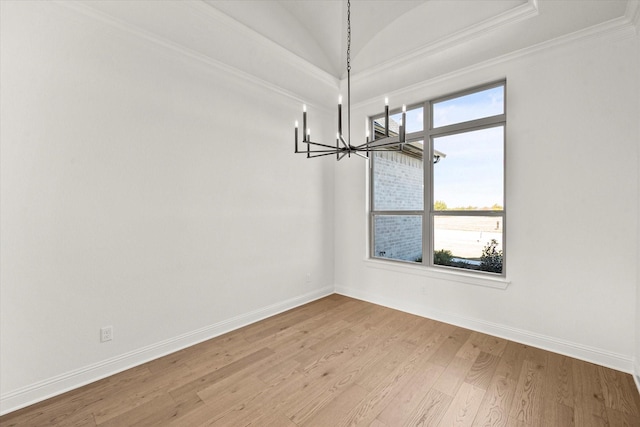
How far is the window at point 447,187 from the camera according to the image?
3.15 m

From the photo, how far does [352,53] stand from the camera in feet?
12.0

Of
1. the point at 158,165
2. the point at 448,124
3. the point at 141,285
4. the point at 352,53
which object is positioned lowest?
the point at 141,285

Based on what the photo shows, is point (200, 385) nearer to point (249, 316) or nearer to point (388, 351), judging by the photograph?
point (249, 316)

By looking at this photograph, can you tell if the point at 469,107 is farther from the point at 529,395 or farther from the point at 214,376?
the point at 214,376

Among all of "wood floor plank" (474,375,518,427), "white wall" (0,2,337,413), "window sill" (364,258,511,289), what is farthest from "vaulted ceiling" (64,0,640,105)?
"wood floor plank" (474,375,518,427)

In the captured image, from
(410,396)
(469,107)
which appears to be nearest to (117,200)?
(410,396)

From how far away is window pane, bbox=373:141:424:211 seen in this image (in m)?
3.74

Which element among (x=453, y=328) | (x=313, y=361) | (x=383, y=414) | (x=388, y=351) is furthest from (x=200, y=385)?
(x=453, y=328)

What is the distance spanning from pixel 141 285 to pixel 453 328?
3.26 metres

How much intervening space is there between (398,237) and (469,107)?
6.06 feet

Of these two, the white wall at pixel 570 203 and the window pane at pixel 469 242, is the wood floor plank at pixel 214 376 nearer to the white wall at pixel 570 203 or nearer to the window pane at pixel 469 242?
the white wall at pixel 570 203

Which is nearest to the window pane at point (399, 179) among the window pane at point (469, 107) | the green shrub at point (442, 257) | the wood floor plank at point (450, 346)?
the window pane at point (469, 107)

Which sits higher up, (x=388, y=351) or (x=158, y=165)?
(x=158, y=165)

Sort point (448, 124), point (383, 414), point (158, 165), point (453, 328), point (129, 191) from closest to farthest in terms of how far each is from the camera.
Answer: point (383, 414)
point (129, 191)
point (158, 165)
point (453, 328)
point (448, 124)
